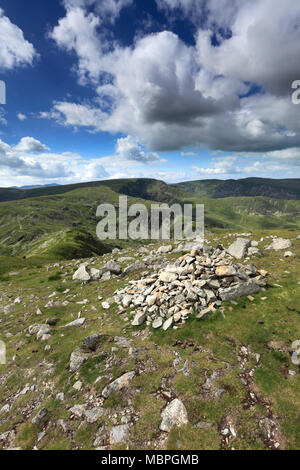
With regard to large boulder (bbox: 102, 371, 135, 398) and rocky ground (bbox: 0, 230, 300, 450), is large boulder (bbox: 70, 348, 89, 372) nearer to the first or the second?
rocky ground (bbox: 0, 230, 300, 450)

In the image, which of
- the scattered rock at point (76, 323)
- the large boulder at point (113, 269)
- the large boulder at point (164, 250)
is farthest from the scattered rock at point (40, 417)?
the large boulder at point (164, 250)

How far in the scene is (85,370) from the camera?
13664 mm

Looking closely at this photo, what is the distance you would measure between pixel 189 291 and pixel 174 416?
8.90 m

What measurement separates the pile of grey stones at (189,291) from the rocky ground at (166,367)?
10 centimetres

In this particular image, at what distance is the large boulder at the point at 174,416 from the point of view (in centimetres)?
996

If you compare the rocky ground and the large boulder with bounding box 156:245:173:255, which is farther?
the large boulder with bounding box 156:245:173:255

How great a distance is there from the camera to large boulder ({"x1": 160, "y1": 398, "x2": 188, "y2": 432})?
9961 millimetres

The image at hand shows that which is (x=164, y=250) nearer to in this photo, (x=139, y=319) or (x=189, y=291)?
(x=189, y=291)

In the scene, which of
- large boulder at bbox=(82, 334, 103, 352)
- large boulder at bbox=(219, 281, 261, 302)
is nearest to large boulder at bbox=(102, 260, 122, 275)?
large boulder at bbox=(82, 334, 103, 352)

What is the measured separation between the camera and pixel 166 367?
13.2 m

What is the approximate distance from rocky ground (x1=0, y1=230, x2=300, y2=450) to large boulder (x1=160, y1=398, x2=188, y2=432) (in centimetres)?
5

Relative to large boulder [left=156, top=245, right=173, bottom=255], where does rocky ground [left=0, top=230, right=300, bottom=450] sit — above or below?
below

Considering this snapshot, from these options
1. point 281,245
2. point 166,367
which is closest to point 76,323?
point 166,367

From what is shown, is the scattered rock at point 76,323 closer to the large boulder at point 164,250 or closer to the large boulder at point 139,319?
the large boulder at point 139,319
